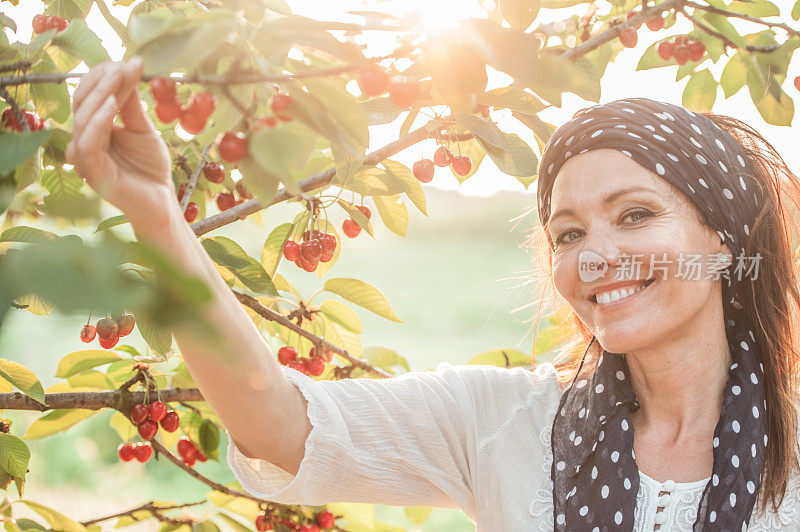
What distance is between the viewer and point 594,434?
1479 millimetres

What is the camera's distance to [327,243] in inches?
62.2

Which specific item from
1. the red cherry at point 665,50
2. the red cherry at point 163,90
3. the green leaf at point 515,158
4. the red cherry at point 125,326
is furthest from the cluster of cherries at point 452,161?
the red cherry at point 163,90

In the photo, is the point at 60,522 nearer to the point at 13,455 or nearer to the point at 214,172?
the point at 13,455

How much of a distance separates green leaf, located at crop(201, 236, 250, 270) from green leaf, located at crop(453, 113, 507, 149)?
44cm

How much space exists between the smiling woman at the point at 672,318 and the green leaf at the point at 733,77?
0.12 meters

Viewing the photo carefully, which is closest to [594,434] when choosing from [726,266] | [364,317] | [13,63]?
[726,266]

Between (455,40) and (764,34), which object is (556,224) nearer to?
(764,34)

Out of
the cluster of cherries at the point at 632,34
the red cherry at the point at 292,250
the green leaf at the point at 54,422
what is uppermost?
the cluster of cherries at the point at 632,34

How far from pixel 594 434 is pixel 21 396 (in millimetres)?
1039

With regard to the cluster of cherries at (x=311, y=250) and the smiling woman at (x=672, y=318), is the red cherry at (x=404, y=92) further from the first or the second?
the cluster of cherries at (x=311, y=250)

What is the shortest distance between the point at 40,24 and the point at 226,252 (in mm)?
444

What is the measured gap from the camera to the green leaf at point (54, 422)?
160cm

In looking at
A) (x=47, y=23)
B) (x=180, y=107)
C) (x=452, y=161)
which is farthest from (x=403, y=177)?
(x=180, y=107)

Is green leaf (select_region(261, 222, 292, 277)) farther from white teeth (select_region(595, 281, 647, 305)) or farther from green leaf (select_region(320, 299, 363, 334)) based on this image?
white teeth (select_region(595, 281, 647, 305))
